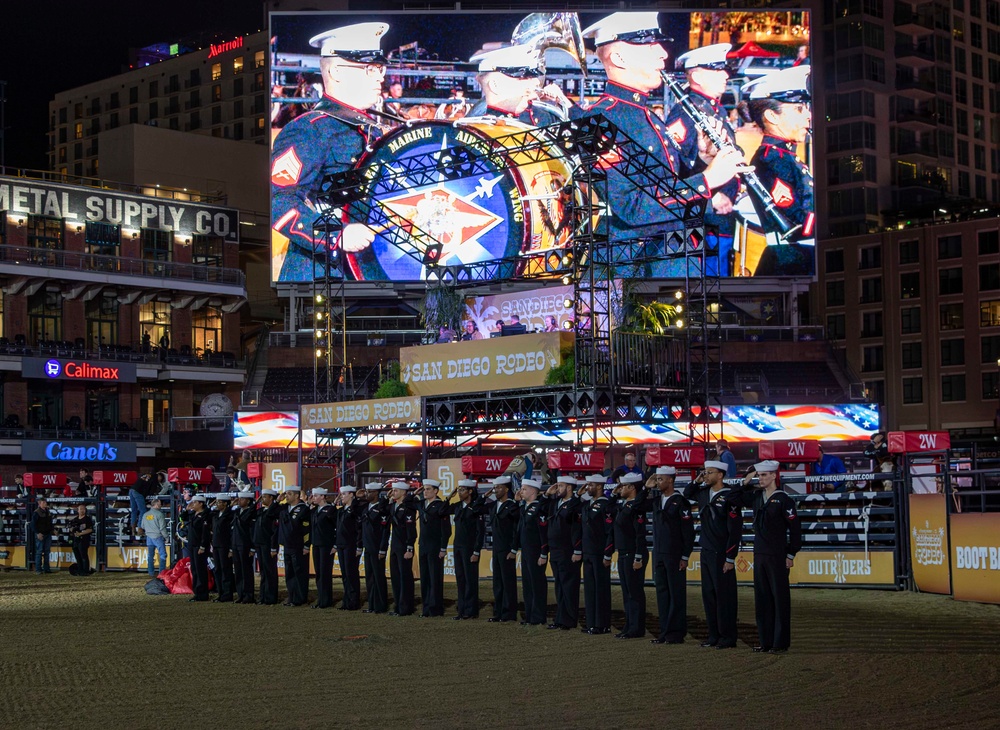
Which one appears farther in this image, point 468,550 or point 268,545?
point 268,545

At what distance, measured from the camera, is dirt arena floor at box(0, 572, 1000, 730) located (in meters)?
11.1

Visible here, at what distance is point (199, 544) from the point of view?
2325 centimetres

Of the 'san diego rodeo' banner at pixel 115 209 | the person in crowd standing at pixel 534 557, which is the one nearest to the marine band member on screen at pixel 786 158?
the 'san diego rodeo' banner at pixel 115 209

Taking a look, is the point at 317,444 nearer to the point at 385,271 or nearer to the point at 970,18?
the point at 385,271

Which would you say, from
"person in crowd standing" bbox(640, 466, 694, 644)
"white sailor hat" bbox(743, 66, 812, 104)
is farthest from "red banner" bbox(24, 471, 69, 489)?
"white sailor hat" bbox(743, 66, 812, 104)

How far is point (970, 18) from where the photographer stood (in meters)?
92.1

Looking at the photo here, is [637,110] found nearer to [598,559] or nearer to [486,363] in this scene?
[486,363]

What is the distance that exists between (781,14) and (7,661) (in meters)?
46.3

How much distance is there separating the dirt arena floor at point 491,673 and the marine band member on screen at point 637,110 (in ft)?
113

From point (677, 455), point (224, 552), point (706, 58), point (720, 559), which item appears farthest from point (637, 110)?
point (720, 559)

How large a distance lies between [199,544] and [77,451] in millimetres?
37199

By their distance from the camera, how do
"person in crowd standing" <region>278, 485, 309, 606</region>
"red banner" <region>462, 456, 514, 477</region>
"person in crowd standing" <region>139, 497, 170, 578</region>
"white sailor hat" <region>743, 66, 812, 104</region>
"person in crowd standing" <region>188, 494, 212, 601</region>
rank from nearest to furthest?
"person in crowd standing" <region>278, 485, 309, 606</region> → "person in crowd standing" <region>188, 494, 212, 601</region> → "red banner" <region>462, 456, 514, 477</region> → "person in crowd standing" <region>139, 497, 170, 578</region> → "white sailor hat" <region>743, 66, 812, 104</region>

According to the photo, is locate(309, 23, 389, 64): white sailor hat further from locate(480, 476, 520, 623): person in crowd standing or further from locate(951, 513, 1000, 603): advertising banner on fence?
locate(951, 513, 1000, 603): advertising banner on fence

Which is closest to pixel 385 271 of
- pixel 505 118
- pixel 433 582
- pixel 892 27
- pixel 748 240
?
pixel 505 118
